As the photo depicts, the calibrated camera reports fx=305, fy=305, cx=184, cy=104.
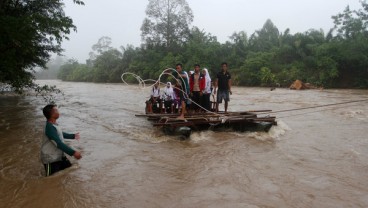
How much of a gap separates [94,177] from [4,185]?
136cm

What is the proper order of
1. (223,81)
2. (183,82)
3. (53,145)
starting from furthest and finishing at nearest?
(223,81) < (183,82) < (53,145)

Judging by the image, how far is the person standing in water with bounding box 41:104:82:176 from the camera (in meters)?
4.37

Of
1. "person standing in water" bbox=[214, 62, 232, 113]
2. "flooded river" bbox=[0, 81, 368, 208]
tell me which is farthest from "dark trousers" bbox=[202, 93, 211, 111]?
"flooded river" bbox=[0, 81, 368, 208]

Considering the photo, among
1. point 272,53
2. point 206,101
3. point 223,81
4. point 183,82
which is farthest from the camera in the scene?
point 272,53

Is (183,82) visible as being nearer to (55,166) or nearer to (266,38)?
(55,166)

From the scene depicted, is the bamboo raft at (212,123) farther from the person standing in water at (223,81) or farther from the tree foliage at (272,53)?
the tree foliage at (272,53)

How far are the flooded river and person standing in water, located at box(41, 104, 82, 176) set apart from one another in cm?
26

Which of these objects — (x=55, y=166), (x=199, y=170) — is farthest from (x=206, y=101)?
(x=55, y=166)

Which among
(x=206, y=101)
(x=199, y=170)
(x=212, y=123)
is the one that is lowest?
(x=199, y=170)

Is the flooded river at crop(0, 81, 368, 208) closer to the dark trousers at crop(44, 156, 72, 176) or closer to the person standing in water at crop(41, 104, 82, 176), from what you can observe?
the dark trousers at crop(44, 156, 72, 176)

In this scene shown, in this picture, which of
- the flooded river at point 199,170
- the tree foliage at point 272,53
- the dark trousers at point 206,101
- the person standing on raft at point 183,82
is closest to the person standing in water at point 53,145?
the flooded river at point 199,170

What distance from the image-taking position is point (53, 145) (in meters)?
4.53

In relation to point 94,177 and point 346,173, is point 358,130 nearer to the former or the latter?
point 346,173

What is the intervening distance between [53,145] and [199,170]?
7.89 ft
